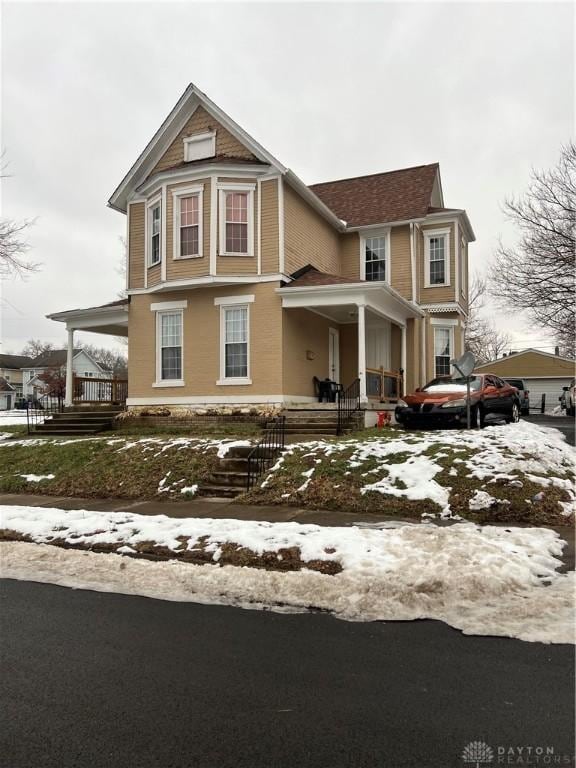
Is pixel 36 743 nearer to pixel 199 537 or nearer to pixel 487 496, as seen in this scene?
pixel 199 537

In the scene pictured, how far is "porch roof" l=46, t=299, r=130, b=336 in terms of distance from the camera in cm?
1855

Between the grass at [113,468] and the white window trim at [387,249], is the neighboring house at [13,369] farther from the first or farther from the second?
the grass at [113,468]

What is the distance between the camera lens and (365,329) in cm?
1964

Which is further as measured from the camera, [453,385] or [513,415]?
[513,415]

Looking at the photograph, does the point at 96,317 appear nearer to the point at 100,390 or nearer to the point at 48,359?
the point at 100,390

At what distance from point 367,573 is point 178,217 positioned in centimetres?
1376

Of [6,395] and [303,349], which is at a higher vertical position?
[303,349]

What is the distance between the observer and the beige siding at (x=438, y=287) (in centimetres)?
2061

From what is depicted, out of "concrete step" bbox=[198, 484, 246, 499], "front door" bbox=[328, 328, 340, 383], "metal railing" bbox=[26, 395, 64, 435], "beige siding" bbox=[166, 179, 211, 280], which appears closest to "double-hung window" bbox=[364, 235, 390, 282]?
"front door" bbox=[328, 328, 340, 383]

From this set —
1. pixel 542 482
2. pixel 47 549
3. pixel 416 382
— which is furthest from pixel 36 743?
pixel 416 382

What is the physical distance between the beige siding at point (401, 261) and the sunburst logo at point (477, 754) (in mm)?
18209

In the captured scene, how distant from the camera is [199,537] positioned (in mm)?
7000

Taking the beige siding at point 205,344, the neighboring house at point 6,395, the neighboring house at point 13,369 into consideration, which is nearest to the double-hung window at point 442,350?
the beige siding at point 205,344

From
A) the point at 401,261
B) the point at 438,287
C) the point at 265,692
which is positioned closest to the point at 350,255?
the point at 401,261
